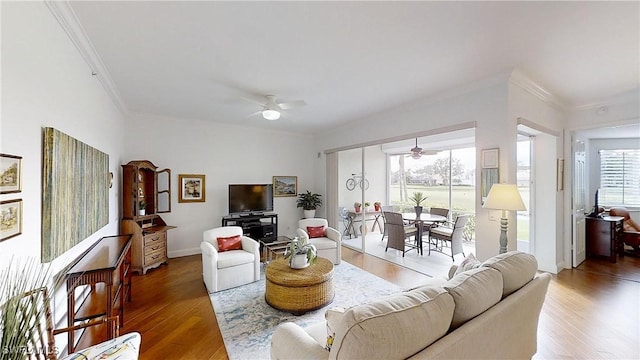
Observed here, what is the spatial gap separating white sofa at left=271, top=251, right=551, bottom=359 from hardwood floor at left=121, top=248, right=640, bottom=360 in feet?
3.19

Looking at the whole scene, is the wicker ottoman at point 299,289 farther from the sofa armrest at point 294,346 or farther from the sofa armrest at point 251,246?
the sofa armrest at point 294,346

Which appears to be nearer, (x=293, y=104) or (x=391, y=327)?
(x=391, y=327)

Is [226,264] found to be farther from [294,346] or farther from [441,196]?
[441,196]

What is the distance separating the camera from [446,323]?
1250 millimetres

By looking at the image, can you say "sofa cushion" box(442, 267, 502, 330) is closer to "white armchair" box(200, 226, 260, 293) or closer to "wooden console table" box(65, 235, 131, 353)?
"wooden console table" box(65, 235, 131, 353)

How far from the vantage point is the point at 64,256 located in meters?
2.05

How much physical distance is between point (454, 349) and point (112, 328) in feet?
6.76

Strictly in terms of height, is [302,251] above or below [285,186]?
below

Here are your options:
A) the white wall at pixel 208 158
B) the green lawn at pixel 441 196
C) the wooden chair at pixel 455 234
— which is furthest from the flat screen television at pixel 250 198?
the green lawn at pixel 441 196

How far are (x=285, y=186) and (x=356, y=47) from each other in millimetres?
4400

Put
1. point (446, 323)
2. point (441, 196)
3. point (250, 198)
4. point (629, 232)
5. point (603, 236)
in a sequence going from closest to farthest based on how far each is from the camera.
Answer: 1. point (446, 323)
2. point (603, 236)
3. point (629, 232)
4. point (250, 198)
5. point (441, 196)

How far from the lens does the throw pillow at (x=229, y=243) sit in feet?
12.4

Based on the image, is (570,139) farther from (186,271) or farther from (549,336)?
(186,271)

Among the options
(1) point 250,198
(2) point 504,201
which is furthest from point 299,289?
(1) point 250,198
